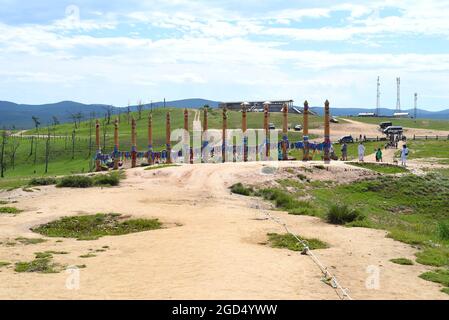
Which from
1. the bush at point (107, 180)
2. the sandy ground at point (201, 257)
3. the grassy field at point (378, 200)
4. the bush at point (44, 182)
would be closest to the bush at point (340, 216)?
the grassy field at point (378, 200)

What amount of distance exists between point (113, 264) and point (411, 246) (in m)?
8.43

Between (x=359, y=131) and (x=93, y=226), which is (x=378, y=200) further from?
(x=359, y=131)

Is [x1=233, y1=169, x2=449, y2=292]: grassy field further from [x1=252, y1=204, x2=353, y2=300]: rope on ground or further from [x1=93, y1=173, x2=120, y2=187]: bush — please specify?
[x1=93, y1=173, x2=120, y2=187]: bush

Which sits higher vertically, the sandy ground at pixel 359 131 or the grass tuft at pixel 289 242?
the sandy ground at pixel 359 131

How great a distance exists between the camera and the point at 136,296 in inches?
428

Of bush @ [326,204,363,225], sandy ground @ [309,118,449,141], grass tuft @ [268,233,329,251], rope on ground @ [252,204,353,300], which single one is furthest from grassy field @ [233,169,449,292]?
sandy ground @ [309,118,449,141]

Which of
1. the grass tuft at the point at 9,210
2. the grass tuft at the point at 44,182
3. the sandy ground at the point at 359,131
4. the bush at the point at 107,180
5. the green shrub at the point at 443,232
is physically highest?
the sandy ground at the point at 359,131

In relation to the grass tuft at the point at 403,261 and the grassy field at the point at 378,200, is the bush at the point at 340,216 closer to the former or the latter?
the grassy field at the point at 378,200

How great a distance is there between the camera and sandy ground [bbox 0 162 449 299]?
37.1ft

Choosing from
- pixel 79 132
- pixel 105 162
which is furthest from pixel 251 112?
pixel 105 162

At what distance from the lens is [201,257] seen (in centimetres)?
1426

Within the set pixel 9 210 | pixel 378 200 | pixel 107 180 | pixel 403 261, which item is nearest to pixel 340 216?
pixel 403 261

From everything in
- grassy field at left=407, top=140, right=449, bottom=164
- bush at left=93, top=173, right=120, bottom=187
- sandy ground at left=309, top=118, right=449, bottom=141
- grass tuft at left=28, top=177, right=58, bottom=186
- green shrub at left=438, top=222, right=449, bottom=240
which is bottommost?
green shrub at left=438, top=222, right=449, bottom=240

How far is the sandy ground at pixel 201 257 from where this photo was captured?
445 inches
